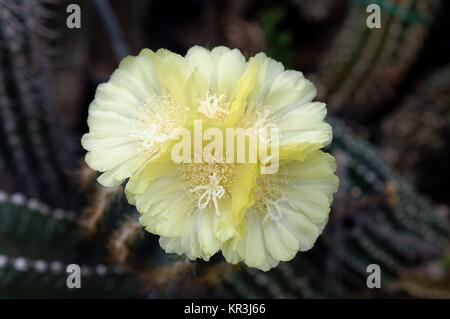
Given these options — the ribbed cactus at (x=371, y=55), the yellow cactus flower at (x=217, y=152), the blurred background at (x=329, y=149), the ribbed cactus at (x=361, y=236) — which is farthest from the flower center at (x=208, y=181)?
the ribbed cactus at (x=371, y=55)

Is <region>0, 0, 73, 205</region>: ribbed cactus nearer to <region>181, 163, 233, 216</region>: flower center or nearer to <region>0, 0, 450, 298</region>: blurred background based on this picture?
<region>0, 0, 450, 298</region>: blurred background

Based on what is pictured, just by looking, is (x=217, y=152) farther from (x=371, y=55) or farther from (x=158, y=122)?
(x=371, y=55)

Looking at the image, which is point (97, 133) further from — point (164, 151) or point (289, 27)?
point (289, 27)

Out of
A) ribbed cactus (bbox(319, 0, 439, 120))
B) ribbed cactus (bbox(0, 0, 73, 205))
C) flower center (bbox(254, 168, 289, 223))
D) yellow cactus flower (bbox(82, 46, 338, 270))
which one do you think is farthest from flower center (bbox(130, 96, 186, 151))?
ribbed cactus (bbox(319, 0, 439, 120))

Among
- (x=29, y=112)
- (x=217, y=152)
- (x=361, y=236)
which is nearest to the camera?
(x=217, y=152)

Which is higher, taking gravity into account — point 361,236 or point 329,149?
point 329,149

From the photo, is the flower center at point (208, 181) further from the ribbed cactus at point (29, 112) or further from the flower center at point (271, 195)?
the ribbed cactus at point (29, 112)

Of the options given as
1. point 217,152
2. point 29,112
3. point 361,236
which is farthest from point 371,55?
point 217,152

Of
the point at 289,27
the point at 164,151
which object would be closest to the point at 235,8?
the point at 289,27
